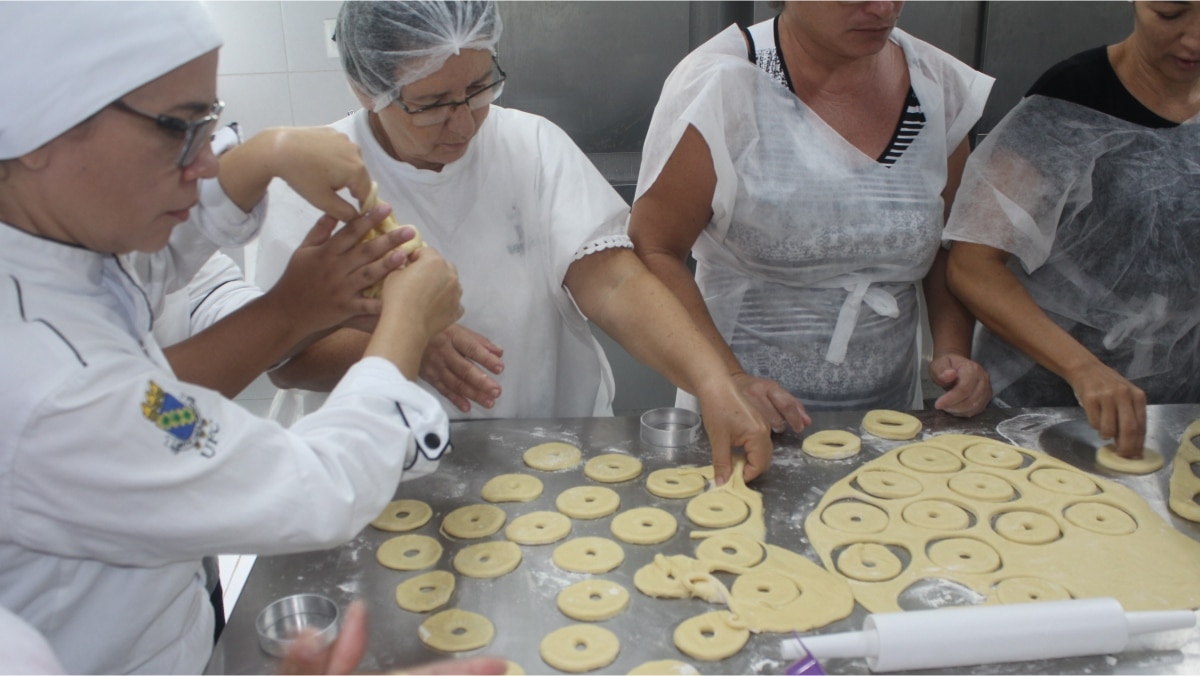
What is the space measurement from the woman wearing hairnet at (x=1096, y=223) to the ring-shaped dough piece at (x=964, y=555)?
538mm

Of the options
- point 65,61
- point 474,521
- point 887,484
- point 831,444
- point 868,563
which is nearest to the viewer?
point 65,61

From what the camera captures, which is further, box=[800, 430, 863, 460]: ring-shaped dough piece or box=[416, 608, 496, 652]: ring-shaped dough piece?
box=[800, 430, 863, 460]: ring-shaped dough piece

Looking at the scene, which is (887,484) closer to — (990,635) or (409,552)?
(990,635)

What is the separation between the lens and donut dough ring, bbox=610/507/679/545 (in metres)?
1.34

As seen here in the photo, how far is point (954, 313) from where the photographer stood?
195cm

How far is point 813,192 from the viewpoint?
5.90 feet

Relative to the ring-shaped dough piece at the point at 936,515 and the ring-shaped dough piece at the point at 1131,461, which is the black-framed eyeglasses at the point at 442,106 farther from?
the ring-shaped dough piece at the point at 1131,461

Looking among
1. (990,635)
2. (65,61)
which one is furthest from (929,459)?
(65,61)

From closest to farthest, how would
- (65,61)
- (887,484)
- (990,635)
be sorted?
(65,61)
(990,635)
(887,484)

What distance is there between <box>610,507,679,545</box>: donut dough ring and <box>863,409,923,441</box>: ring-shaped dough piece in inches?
A: 20.2

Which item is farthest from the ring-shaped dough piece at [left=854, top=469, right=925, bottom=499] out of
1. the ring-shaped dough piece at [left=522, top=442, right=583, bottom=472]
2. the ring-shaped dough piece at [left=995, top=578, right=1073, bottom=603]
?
the ring-shaped dough piece at [left=522, top=442, right=583, bottom=472]

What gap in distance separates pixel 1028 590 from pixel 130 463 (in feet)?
3.74

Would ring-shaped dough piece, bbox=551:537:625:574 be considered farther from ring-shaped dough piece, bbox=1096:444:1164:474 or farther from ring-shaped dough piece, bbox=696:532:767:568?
ring-shaped dough piece, bbox=1096:444:1164:474

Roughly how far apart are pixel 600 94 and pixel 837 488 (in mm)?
2287
